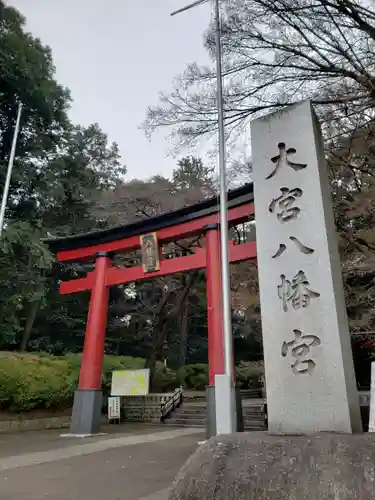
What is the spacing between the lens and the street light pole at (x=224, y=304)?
529 centimetres

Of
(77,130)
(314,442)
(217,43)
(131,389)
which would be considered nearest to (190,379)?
(131,389)

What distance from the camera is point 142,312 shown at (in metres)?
22.0

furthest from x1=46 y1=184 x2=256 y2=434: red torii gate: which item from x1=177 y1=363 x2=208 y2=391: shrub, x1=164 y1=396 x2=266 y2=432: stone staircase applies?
x1=177 y1=363 x2=208 y2=391: shrub

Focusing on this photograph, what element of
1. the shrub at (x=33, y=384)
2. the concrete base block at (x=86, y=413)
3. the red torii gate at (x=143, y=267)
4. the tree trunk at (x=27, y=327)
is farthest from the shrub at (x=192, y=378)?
the red torii gate at (x=143, y=267)

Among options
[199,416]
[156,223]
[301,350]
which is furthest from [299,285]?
[199,416]

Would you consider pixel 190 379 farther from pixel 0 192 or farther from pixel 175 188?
pixel 0 192

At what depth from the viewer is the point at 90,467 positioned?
5.76 metres

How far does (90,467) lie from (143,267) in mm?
5789

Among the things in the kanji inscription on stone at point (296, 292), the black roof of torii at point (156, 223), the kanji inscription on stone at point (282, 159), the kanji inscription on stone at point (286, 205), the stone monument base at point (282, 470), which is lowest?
the stone monument base at point (282, 470)

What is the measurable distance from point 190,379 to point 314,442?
1965cm

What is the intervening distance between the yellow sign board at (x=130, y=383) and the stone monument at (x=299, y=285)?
10.5 m

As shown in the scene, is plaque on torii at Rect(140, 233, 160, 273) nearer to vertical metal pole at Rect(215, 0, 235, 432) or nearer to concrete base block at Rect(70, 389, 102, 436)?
concrete base block at Rect(70, 389, 102, 436)

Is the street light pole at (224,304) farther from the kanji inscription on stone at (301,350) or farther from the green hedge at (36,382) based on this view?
the green hedge at (36,382)

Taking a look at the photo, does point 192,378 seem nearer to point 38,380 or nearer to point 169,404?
point 169,404
